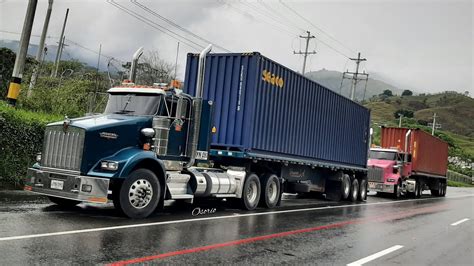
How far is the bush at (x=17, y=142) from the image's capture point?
1186 centimetres

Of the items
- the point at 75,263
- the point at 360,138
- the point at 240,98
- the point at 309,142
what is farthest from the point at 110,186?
the point at 360,138

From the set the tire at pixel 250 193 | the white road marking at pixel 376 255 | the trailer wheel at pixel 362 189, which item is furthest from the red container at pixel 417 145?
the white road marking at pixel 376 255

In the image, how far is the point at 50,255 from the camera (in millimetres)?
5637

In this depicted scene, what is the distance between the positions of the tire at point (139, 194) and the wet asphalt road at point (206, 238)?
0.28 meters

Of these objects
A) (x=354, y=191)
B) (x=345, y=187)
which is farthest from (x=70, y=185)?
(x=354, y=191)

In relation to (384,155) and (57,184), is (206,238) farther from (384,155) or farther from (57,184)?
(384,155)

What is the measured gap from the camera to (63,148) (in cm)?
880

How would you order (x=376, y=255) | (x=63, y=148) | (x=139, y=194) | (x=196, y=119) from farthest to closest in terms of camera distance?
(x=196, y=119) → (x=139, y=194) → (x=63, y=148) → (x=376, y=255)

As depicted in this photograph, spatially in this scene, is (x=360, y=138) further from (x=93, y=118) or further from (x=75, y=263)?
(x=75, y=263)

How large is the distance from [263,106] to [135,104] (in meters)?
3.81

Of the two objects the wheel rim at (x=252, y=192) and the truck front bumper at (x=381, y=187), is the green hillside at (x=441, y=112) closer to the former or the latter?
the truck front bumper at (x=381, y=187)

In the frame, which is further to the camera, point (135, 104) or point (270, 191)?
point (270, 191)

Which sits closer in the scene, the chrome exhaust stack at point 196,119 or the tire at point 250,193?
the chrome exhaust stack at point 196,119

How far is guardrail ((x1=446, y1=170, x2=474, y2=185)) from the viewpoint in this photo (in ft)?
226
